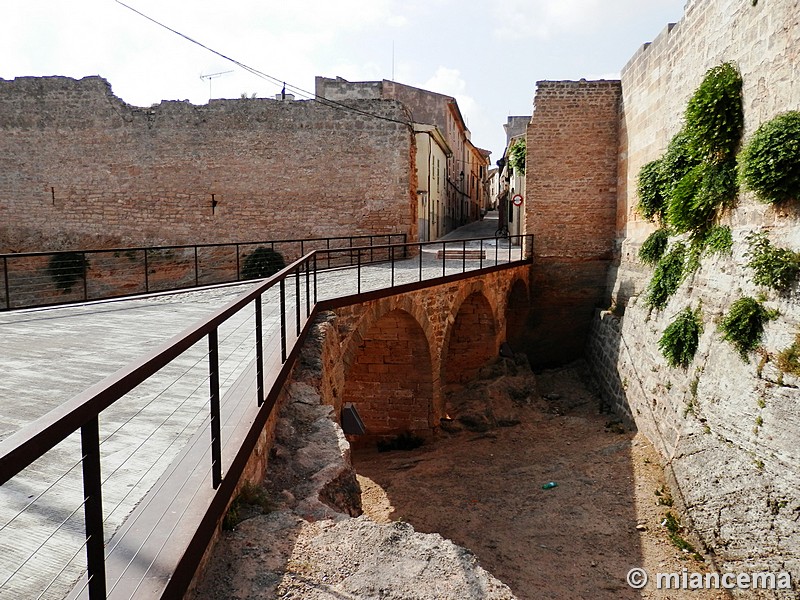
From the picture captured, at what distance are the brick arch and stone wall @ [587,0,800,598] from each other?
3767 mm

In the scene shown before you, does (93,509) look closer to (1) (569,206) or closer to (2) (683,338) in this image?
(2) (683,338)

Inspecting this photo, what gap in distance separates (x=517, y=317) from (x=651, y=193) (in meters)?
5.68

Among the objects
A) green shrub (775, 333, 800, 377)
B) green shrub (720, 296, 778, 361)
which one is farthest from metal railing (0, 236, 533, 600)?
green shrub (720, 296, 778, 361)

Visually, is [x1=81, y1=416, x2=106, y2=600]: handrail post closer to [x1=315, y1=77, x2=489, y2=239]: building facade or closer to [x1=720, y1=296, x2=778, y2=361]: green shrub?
[x1=720, y1=296, x2=778, y2=361]: green shrub

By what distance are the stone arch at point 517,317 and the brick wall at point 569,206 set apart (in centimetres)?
22

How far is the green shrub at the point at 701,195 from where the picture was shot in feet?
27.2

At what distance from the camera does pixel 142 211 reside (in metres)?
18.3

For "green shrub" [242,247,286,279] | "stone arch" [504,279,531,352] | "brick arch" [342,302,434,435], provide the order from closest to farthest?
"brick arch" [342,302,434,435] < "stone arch" [504,279,531,352] < "green shrub" [242,247,286,279]

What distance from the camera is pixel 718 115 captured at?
8.29m

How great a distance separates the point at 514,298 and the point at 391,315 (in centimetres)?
685

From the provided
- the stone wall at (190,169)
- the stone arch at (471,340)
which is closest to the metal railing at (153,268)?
the stone wall at (190,169)

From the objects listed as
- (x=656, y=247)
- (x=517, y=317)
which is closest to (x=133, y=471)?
(x=656, y=247)

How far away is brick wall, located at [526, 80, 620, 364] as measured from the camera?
1566 cm

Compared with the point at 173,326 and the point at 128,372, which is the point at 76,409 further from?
the point at 173,326
